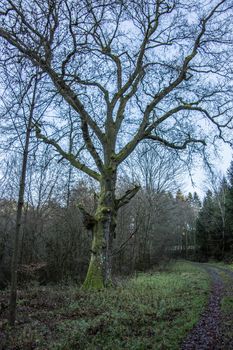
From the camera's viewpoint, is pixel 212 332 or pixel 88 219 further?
pixel 88 219

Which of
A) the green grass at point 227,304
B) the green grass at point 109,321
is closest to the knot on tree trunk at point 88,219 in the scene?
Answer: the green grass at point 109,321

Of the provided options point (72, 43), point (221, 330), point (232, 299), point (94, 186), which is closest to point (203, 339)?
point (221, 330)

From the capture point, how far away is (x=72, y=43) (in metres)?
9.38

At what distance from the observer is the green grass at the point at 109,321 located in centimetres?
636

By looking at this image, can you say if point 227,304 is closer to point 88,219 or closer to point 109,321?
point 109,321

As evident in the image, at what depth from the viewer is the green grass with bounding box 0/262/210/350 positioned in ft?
20.9

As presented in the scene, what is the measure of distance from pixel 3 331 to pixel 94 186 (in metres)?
20.9

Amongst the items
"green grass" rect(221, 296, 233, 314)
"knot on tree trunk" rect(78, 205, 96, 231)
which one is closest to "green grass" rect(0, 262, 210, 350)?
"green grass" rect(221, 296, 233, 314)

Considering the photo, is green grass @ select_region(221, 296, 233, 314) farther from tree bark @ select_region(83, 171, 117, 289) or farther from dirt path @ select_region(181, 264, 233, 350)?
tree bark @ select_region(83, 171, 117, 289)

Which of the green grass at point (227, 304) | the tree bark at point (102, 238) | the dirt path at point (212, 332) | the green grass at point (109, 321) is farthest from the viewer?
the tree bark at point (102, 238)

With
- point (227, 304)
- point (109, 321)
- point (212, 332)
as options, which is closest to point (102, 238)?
point (227, 304)

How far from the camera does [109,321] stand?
779 centimetres

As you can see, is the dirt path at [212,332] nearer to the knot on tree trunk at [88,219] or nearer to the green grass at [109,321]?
the green grass at [109,321]

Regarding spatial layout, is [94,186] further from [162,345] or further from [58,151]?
[162,345]
